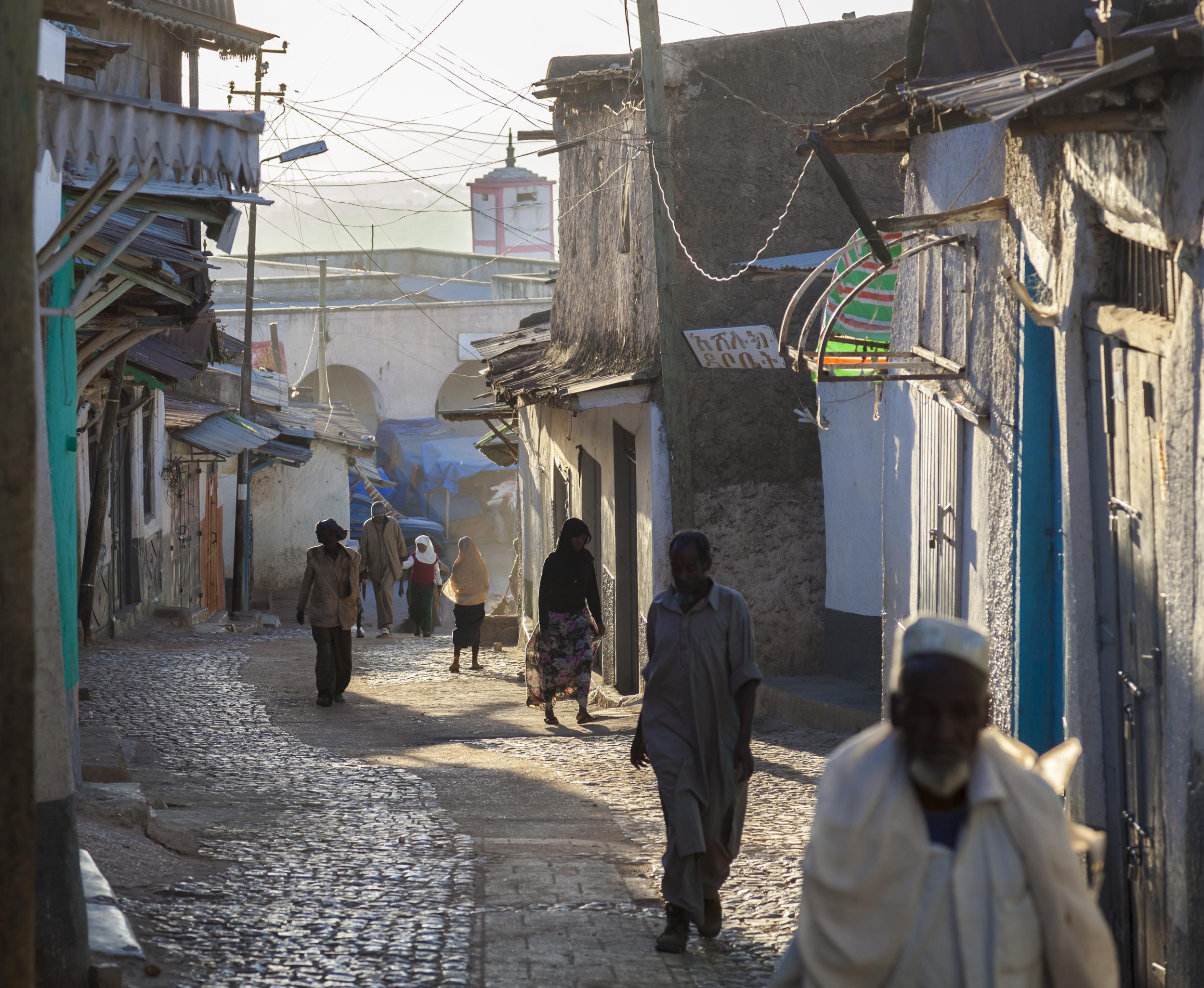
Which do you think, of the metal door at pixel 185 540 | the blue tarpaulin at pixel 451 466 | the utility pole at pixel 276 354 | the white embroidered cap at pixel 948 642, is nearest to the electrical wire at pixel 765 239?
the white embroidered cap at pixel 948 642

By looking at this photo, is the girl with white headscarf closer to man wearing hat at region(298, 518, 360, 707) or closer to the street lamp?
the street lamp

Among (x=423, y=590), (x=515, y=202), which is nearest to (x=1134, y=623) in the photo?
(x=423, y=590)

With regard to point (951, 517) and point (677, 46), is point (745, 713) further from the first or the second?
point (677, 46)

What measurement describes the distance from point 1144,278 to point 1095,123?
0.71 meters

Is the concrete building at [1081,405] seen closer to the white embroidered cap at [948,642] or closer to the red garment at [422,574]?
the white embroidered cap at [948,642]

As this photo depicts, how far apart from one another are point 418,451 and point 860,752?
33.9 meters

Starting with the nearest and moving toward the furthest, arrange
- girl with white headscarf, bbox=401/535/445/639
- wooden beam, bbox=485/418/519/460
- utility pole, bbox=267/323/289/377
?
1. girl with white headscarf, bbox=401/535/445/639
2. wooden beam, bbox=485/418/519/460
3. utility pole, bbox=267/323/289/377

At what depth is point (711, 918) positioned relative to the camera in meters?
5.63

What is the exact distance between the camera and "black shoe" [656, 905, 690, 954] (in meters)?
5.41

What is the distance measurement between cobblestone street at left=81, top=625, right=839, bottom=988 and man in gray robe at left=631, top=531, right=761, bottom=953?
38 cm

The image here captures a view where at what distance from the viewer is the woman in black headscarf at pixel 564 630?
11.0 meters

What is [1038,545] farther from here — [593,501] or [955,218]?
[593,501]

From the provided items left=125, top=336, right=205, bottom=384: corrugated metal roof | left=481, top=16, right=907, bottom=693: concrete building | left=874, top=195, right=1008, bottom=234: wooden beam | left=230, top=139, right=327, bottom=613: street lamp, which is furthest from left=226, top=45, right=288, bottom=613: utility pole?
left=874, top=195, right=1008, bottom=234: wooden beam

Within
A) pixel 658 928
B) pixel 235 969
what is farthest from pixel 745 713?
pixel 235 969
